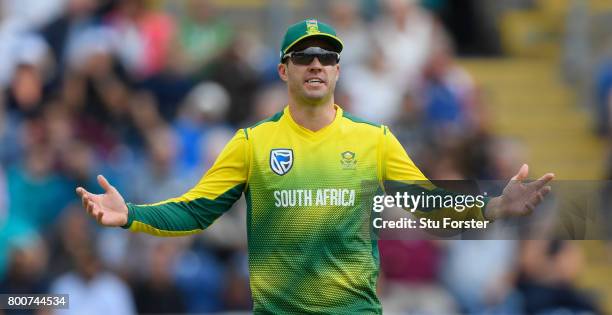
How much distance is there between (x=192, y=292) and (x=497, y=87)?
4.92 meters

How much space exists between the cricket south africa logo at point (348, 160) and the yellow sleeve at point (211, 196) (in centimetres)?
47

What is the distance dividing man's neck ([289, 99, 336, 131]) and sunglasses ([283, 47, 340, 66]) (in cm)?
22

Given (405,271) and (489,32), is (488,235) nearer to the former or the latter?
(405,271)

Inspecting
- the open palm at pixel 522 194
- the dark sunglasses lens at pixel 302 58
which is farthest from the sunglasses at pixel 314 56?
the open palm at pixel 522 194

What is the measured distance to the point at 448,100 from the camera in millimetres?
12898

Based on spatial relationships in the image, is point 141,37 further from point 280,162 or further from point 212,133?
point 280,162

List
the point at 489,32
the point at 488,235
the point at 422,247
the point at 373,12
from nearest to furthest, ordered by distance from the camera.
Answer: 1. the point at 488,235
2. the point at 422,247
3. the point at 373,12
4. the point at 489,32

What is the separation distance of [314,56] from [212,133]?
5.82 m

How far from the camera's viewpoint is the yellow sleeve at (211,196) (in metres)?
6.72

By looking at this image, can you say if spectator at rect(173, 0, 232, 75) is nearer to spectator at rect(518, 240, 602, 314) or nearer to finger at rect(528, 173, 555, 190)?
spectator at rect(518, 240, 602, 314)

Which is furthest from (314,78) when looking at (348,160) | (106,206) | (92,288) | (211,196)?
(92,288)

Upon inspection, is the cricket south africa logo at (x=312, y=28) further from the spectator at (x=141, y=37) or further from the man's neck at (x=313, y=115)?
the spectator at (x=141, y=37)

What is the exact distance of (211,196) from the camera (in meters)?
6.80

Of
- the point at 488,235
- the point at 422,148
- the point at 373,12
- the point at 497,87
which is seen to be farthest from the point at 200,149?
the point at 488,235
